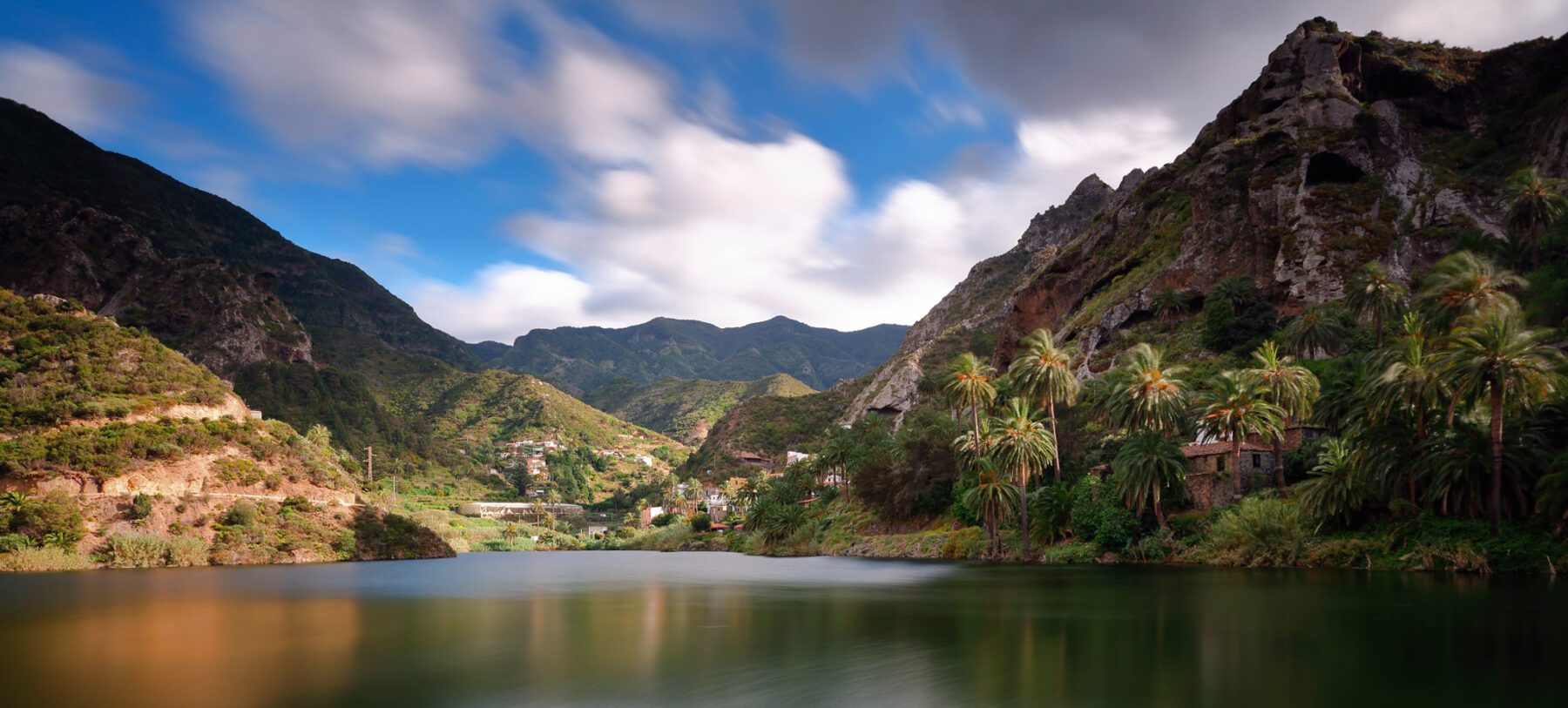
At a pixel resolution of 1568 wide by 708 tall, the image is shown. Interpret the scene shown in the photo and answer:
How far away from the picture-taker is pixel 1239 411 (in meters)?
48.9

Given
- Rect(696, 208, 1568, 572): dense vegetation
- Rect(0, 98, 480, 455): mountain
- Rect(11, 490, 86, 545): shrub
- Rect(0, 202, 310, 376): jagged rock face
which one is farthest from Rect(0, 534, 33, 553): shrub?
Rect(0, 202, 310, 376): jagged rock face

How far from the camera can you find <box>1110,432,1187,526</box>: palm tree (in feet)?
166

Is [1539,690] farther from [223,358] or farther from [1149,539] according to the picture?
[223,358]

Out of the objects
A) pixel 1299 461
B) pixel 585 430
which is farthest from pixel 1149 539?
pixel 585 430

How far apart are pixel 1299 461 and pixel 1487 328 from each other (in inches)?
830

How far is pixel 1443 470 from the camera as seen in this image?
35562 mm

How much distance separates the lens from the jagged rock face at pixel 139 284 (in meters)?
126

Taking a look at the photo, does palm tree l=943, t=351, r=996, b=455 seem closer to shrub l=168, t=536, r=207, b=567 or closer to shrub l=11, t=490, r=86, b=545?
shrub l=168, t=536, r=207, b=567

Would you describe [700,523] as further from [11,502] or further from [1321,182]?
[1321,182]

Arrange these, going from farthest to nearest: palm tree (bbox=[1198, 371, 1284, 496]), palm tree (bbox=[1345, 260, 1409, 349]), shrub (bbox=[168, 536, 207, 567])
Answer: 1. shrub (bbox=[168, 536, 207, 567])
2. palm tree (bbox=[1345, 260, 1409, 349])
3. palm tree (bbox=[1198, 371, 1284, 496])

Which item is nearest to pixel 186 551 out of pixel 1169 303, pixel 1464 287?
pixel 1464 287

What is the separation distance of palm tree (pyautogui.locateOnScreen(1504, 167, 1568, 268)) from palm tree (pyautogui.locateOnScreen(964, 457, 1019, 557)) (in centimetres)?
4135

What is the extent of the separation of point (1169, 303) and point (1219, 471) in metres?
38.4

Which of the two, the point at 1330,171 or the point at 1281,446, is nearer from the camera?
the point at 1281,446
